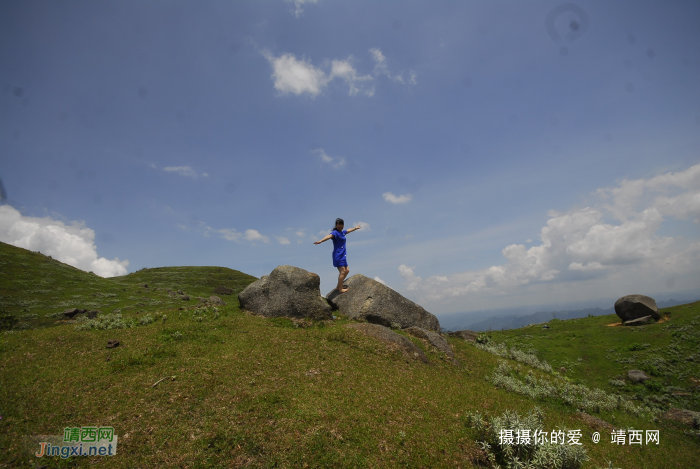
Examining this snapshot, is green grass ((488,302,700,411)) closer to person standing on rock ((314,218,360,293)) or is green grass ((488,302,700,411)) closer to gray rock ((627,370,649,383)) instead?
A: gray rock ((627,370,649,383))

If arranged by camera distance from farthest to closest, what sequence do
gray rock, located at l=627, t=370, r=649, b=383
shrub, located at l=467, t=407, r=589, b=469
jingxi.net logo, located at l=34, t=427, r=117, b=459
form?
1. gray rock, located at l=627, t=370, r=649, b=383
2. shrub, located at l=467, t=407, r=589, b=469
3. jingxi.net logo, located at l=34, t=427, r=117, b=459

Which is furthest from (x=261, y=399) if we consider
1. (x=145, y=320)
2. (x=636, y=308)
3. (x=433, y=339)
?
(x=636, y=308)

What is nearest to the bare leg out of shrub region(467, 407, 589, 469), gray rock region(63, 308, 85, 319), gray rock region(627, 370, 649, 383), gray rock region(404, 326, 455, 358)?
gray rock region(404, 326, 455, 358)

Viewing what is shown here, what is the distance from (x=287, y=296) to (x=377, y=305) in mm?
6773

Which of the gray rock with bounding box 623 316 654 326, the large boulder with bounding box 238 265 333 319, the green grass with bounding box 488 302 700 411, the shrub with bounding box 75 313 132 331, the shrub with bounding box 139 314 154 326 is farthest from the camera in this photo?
the gray rock with bounding box 623 316 654 326

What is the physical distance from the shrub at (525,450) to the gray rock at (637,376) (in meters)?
28.4

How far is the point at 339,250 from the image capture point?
21844 millimetres

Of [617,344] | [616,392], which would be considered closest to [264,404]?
[616,392]

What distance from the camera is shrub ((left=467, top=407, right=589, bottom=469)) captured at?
8.45 m

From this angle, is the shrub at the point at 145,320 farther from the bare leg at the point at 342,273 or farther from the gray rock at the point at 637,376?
the gray rock at the point at 637,376

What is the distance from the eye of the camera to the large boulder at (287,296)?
66.2 ft

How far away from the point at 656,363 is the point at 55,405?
45.4 meters

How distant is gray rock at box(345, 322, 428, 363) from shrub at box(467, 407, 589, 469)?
7.09m

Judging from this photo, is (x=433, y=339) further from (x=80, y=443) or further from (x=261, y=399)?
(x=80, y=443)
